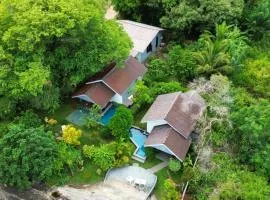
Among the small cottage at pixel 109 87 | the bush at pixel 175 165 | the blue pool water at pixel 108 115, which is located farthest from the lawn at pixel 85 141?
the bush at pixel 175 165

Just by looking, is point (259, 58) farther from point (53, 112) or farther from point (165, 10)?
point (53, 112)

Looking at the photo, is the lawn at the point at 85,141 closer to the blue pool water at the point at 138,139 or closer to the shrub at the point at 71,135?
the shrub at the point at 71,135

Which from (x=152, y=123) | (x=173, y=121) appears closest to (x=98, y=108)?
(x=152, y=123)

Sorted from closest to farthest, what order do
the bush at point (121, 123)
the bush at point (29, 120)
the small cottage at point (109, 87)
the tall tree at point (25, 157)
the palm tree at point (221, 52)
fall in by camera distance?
the tall tree at point (25, 157) < the bush at point (29, 120) < the bush at point (121, 123) < the small cottage at point (109, 87) < the palm tree at point (221, 52)

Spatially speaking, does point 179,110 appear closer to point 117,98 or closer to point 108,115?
point 117,98

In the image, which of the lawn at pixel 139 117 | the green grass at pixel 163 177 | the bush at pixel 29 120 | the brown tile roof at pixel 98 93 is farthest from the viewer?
the lawn at pixel 139 117

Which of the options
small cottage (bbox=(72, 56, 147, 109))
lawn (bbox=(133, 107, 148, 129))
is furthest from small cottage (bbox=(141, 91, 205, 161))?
small cottage (bbox=(72, 56, 147, 109))

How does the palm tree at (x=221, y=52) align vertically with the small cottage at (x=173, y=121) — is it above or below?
above
